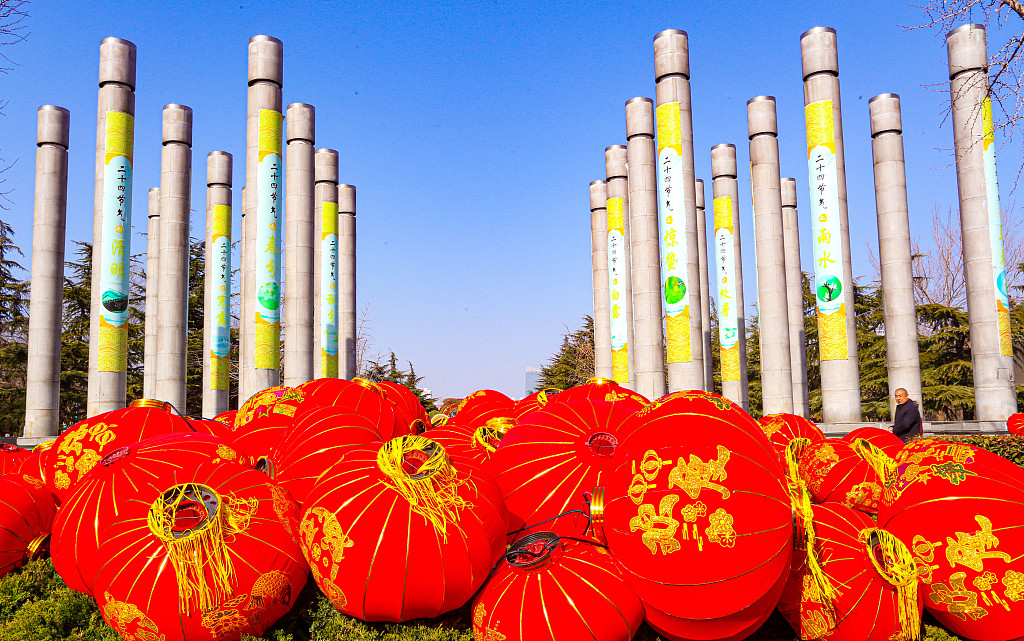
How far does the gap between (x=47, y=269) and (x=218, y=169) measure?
1009cm

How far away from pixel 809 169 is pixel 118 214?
65.3 ft

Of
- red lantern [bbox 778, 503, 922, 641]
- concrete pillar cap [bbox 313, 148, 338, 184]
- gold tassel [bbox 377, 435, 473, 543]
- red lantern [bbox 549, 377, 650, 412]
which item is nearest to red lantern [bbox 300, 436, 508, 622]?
gold tassel [bbox 377, 435, 473, 543]

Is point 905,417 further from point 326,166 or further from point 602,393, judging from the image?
point 326,166

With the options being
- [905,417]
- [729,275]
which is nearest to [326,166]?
[729,275]

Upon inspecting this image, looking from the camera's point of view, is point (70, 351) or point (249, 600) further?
point (70, 351)

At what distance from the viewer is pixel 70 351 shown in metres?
37.7

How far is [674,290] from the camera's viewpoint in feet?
73.5

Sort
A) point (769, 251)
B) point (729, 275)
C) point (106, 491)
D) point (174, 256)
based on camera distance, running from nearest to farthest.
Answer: point (106, 491), point (174, 256), point (769, 251), point (729, 275)

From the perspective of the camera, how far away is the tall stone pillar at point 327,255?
30.0 metres

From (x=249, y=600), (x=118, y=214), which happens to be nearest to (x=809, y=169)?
(x=118, y=214)

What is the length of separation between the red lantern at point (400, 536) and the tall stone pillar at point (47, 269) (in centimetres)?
2301

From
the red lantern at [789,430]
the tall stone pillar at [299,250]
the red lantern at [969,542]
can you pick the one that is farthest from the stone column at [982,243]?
the red lantern at [969,542]

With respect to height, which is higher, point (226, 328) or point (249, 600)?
point (226, 328)

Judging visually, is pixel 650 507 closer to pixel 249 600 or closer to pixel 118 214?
pixel 249 600
